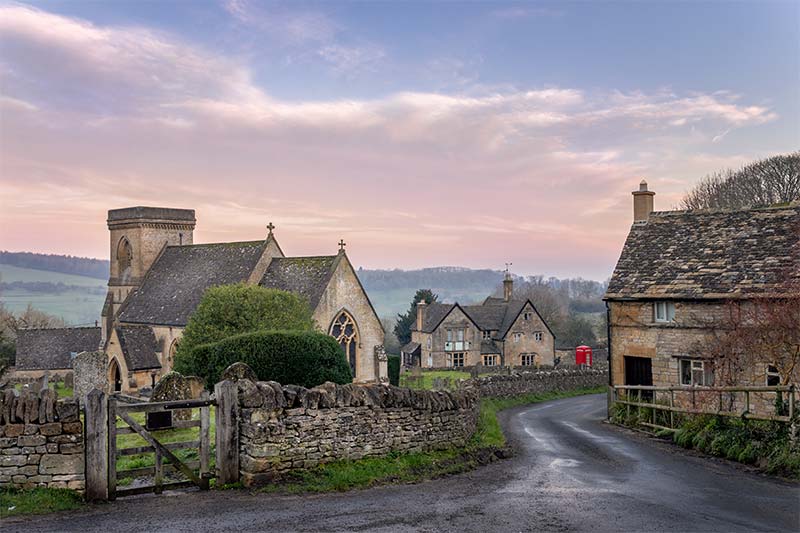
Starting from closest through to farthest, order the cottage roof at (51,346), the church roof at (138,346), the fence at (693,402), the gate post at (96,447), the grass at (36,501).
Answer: the grass at (36,501), the gate post at (96,447), the fence at (693,402), the church roof at (138,346), the cottage roof at (51,346)

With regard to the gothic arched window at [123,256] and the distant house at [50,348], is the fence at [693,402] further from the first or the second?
the distant house at [50,348]

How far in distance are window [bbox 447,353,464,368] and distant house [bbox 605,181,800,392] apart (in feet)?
143

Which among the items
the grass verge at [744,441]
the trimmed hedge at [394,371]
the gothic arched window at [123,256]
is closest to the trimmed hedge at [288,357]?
the grass verge at [744,441]

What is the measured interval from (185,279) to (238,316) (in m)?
17.9

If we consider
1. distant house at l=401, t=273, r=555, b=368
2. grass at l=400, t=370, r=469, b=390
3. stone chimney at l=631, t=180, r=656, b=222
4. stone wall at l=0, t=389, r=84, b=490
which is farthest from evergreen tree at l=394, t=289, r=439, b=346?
stone wall at l=0, t=389, r=84, b=490

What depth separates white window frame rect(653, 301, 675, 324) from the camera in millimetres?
26683

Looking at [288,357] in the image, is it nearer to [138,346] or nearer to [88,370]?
[88,370]

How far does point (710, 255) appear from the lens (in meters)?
27.3

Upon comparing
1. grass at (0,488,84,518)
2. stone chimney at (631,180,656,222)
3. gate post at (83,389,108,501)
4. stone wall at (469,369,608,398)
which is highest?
stone chimney at (631,180,656,222)

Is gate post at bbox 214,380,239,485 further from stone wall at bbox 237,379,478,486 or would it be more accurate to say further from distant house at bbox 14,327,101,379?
distant house at bbox 14,327,101,379

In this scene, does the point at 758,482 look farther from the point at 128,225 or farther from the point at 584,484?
the point at 128,225

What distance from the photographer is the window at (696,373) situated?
2552cm

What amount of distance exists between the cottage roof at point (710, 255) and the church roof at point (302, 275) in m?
18.6

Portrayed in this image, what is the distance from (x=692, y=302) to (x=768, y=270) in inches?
107
